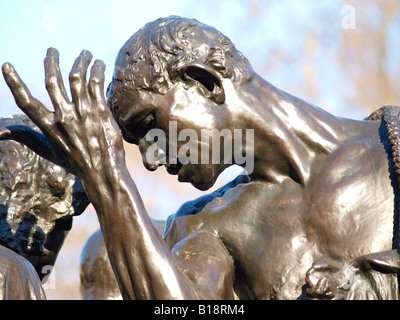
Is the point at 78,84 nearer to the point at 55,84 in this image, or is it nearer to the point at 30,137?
the point at 55,84

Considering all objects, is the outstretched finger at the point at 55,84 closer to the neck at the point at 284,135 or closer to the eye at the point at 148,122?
the eye at the point at 148,122

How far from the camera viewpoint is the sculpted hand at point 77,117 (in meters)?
4.74

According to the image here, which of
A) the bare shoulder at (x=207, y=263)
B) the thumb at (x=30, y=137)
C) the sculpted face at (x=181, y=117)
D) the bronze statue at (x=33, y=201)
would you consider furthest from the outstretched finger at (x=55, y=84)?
the bronze statue at (x=33, y=201)

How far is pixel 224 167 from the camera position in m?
5.37

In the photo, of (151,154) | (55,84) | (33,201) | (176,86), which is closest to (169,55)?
(176,86)

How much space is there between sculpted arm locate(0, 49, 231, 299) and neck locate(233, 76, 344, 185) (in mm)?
873

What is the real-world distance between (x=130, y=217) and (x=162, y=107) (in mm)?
766

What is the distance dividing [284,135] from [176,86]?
2.00 ft

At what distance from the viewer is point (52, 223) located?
6004 mm

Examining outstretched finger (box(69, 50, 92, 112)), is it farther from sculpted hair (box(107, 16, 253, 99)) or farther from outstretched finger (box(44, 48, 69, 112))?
sculpted hair (box(107, 16, 253, 99))
